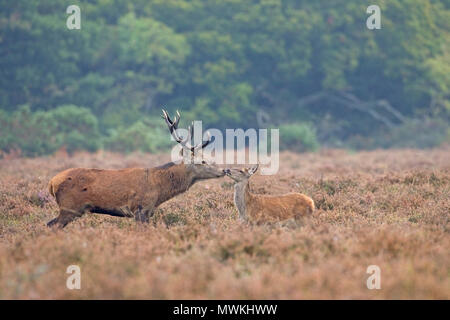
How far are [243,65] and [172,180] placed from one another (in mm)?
28064

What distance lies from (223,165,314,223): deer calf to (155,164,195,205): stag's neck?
2.59 feet

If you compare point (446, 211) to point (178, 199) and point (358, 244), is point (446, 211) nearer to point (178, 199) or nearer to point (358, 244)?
point (358, 244)

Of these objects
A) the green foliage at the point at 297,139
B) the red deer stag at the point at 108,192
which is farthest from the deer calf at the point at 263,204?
the green foliage at the point at 297,139

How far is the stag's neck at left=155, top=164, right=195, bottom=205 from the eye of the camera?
10.2 metres

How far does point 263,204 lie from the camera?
33.6 ft

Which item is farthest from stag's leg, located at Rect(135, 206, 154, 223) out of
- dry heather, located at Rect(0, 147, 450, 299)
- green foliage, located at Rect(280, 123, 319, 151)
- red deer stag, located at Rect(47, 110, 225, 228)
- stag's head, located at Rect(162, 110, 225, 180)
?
green foliage, located at Rect(280, 123, 319, 151)

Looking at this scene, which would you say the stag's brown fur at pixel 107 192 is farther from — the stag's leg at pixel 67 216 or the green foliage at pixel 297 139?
the green foliage at pixel 297 139

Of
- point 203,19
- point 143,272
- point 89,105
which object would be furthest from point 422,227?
point 203,19

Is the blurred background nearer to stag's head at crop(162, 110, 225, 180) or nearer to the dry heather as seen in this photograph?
stag's head at crop(162, 110, 225, 180)

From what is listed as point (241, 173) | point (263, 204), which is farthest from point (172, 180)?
point (263, 204)

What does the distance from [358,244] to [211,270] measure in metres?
2.14

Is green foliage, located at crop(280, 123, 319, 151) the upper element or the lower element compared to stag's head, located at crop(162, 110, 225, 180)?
lower

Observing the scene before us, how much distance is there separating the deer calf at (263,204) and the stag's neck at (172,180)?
31.1 inches
